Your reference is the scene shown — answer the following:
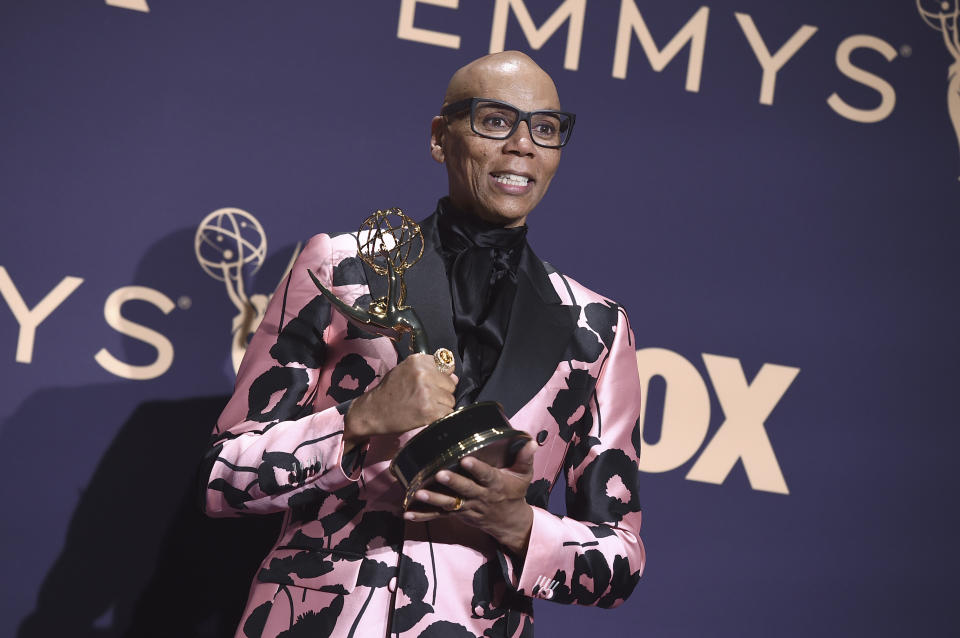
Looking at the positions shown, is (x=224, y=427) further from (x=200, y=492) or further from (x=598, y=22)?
(x=598, y=22)

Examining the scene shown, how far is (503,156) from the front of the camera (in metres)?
1.60

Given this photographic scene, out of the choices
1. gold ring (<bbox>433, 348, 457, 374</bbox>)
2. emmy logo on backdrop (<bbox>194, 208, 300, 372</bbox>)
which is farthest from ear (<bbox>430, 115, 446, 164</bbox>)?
emmy logo on backdrop (<bbox>194, 208, 300, 372</bbox>)

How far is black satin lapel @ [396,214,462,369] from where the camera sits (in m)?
1.49

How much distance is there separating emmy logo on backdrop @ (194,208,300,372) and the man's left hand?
103 cm

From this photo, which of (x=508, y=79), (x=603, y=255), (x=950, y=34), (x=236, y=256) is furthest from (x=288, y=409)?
(x=950, y=34)

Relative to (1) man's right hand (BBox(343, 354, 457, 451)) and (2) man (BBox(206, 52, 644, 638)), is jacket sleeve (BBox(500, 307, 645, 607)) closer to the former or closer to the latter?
(2) man (BBox(206, 52, 644, 638))

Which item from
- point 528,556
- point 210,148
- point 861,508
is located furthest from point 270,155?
point 861,508

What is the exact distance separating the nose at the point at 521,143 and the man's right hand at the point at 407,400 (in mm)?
468

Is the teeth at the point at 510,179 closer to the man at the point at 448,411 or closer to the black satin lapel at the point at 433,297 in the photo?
the man at the point at 448,411

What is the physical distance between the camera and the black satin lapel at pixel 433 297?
1.49m

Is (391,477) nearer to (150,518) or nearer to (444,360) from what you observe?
(444,360)

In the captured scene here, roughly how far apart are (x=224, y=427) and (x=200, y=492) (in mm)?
113

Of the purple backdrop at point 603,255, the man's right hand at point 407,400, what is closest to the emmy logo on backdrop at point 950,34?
the purple backdrop at point 603,255

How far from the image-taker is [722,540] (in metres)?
2.43
